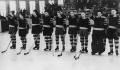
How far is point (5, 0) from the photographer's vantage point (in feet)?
53.6

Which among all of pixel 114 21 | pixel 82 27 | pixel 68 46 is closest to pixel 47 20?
pixel 82 27

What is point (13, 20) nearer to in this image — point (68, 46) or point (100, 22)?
point (68, 46)

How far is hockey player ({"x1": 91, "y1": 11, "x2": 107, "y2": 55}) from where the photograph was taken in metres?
8.25

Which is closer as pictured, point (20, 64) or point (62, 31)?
point (20, 64)

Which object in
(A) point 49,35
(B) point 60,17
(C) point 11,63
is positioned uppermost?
(B) point 60,17

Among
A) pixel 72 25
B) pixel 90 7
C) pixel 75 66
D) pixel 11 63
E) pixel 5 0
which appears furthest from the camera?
pixel 90 7

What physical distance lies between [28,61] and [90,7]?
1128cm

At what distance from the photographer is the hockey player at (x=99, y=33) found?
8250 mm

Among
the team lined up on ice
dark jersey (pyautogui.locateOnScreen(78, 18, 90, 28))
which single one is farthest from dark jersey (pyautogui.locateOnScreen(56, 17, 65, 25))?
dark jersey (pyautogui.locateOnScreen(78, 18, 90, 28))

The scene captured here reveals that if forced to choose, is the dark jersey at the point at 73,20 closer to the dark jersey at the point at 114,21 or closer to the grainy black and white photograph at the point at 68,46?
the grainy black and white photograph at the point at 68,46

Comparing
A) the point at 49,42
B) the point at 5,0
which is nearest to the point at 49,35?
the point at 49,42

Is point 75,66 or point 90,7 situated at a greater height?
point 90,7

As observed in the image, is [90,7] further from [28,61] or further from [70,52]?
[28,61]

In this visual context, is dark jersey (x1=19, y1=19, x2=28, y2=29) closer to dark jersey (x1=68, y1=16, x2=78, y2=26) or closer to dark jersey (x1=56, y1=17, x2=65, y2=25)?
dark jersey (x1=56, y1=17, x2=65, y2=25)
